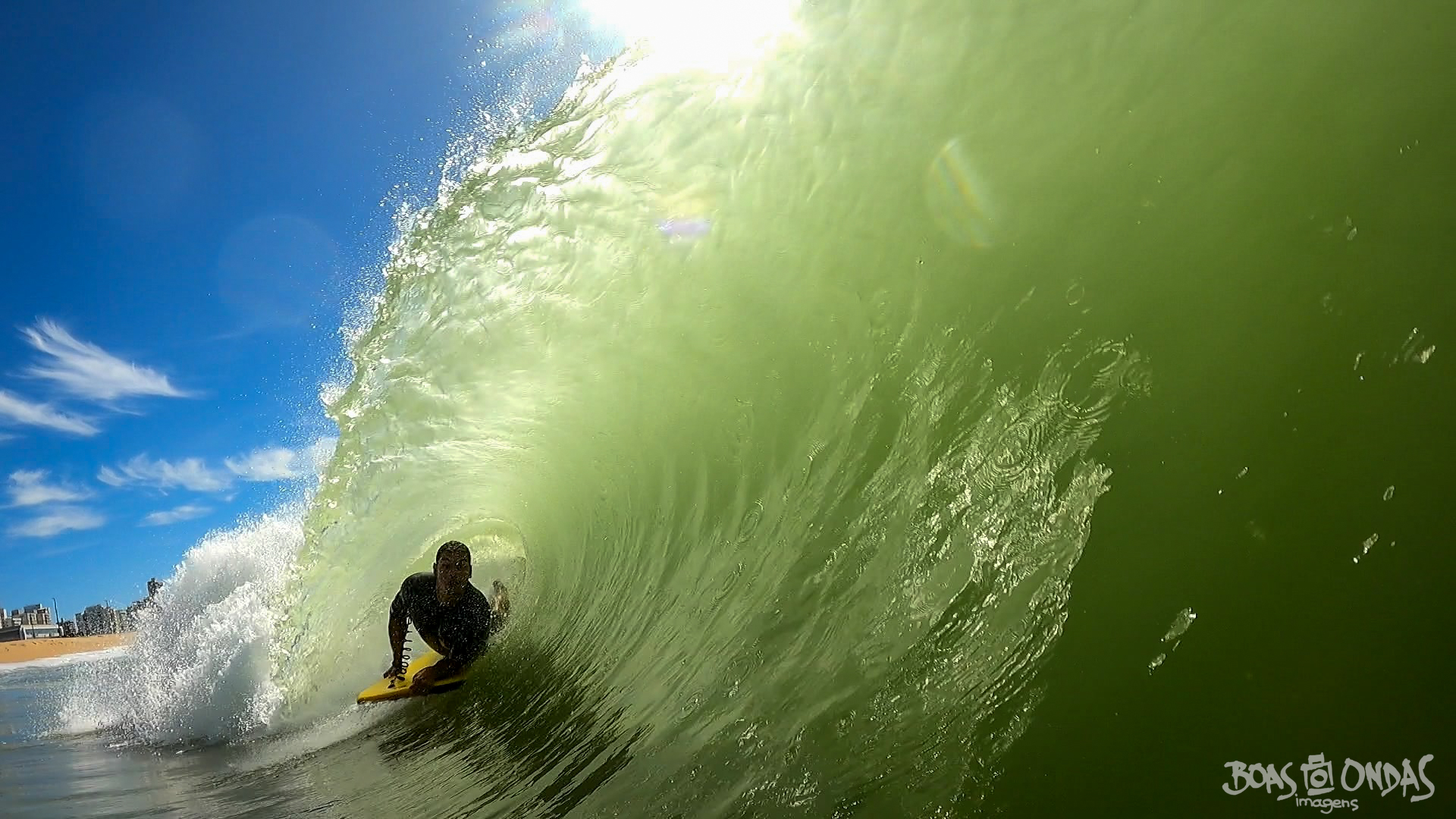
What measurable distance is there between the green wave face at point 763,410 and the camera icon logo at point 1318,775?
546 millimetres

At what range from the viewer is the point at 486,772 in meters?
3.60

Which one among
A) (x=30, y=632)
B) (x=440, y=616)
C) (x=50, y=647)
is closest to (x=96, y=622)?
(x=30, y=632)

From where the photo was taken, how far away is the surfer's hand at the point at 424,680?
5418 mm

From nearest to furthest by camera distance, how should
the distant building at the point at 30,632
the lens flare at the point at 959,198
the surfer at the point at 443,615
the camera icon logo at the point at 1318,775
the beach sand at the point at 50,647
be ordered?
the camera icon logo at the point at 1318,775
the lens flare at the point at 959,198
the surfer at the point at 443,615
the beach sand at the point at 50,647
the distant building at the point at 30,632

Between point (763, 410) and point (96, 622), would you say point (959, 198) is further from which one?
point (96, 622)

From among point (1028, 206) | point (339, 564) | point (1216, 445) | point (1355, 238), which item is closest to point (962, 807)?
point (1216, 445)

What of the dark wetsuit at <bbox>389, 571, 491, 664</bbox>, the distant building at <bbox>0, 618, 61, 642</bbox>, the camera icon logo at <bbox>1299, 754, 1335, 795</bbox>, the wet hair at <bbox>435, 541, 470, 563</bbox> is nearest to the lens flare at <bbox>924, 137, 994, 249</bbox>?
the camera icon logo at <bbox>1299, 754, 1335, 795</bbox>

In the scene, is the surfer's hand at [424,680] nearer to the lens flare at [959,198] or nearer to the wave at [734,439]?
the wave at [734,439]

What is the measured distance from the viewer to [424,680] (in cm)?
543

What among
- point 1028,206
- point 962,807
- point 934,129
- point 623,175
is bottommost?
point 962,807

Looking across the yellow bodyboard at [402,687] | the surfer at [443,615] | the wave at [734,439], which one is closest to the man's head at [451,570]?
the surfer at [443,615]

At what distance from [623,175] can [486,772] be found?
3176 millimetres

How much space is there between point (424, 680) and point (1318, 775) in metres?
5.20

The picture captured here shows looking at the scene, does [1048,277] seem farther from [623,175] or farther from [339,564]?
[339,564]
